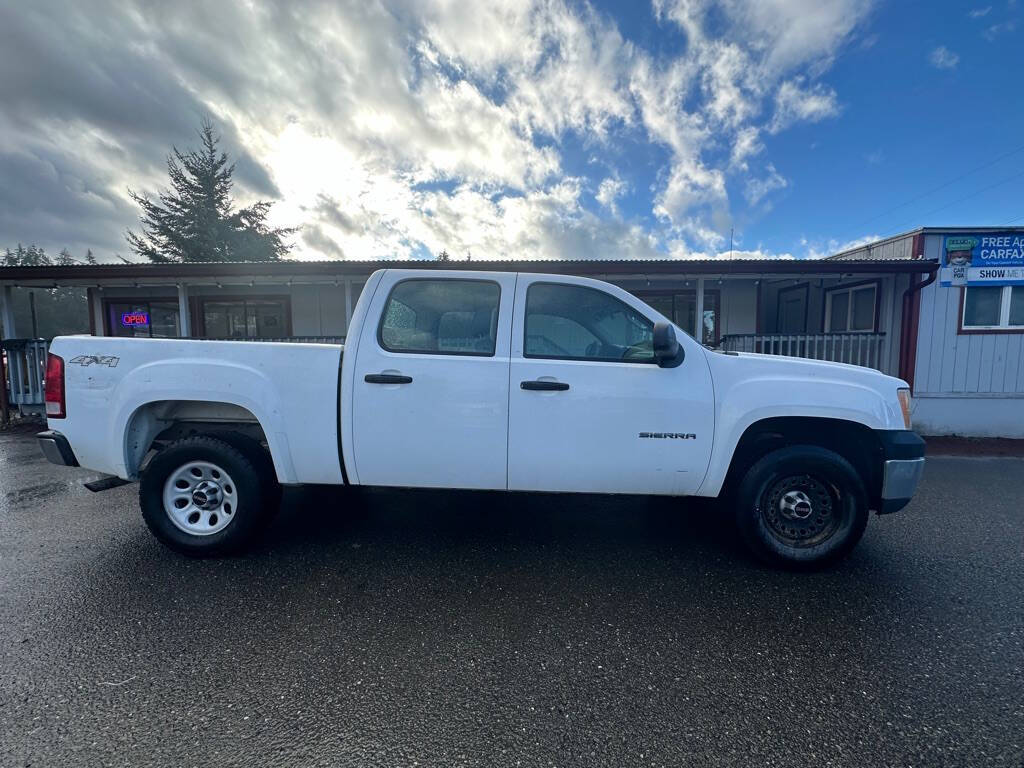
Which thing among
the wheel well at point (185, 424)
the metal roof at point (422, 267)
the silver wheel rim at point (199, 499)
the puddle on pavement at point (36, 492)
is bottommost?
the puddle on pavement at point (36, 492)

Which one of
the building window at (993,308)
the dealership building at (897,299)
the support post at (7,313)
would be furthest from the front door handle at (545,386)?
the support post at (7,313)

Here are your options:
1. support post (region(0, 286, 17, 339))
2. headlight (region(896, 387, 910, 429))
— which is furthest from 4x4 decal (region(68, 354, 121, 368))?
support post (region(0, 286, 17, 339))

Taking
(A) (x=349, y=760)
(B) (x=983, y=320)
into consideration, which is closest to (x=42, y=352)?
(A) (x=349, y=760)

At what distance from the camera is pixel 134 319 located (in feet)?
39.5

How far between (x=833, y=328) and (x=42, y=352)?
648 inches

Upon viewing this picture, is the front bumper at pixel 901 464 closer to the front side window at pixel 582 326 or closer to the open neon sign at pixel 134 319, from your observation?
the front side window at pixel 582 326

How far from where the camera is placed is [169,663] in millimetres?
2244

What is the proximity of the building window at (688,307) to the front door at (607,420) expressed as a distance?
830 centimetres

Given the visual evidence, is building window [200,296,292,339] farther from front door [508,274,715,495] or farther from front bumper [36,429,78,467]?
front door [508,274,715,495]

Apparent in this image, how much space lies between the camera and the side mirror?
2.92m

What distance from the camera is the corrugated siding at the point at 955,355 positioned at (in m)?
8.22

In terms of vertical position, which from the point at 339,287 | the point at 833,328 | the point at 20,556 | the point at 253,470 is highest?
the point at 339,287

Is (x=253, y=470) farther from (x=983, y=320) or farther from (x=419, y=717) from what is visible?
(x=983, y=320)

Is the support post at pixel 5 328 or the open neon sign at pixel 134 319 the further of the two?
the open neon sign at pixel 134 319
